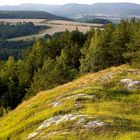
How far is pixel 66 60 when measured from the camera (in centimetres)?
9819

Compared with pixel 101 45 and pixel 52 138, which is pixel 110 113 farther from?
pixel 101 45

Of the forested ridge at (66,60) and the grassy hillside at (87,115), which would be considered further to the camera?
the forested ridge at (66,60)

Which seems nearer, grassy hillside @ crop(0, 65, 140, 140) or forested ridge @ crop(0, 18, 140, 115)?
grassy hillside @ crop(0, 65, 140, 140)

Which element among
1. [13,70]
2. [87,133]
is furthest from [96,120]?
[13,70]

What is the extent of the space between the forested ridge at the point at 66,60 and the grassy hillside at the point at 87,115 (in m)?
19.3

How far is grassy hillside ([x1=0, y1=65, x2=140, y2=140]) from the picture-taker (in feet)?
97.5

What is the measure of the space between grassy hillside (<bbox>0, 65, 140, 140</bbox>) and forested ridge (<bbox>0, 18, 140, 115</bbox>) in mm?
19342

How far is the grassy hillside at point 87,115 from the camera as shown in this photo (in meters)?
29.7

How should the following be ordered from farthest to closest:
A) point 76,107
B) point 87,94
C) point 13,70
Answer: point 13,70 → point 87,94 → point 76,107

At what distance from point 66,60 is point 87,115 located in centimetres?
6517

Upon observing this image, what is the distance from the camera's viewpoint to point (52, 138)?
29.5 meters

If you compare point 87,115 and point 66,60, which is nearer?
point 87,115

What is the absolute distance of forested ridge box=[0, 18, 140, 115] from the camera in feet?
269

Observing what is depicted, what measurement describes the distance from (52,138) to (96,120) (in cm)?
420
